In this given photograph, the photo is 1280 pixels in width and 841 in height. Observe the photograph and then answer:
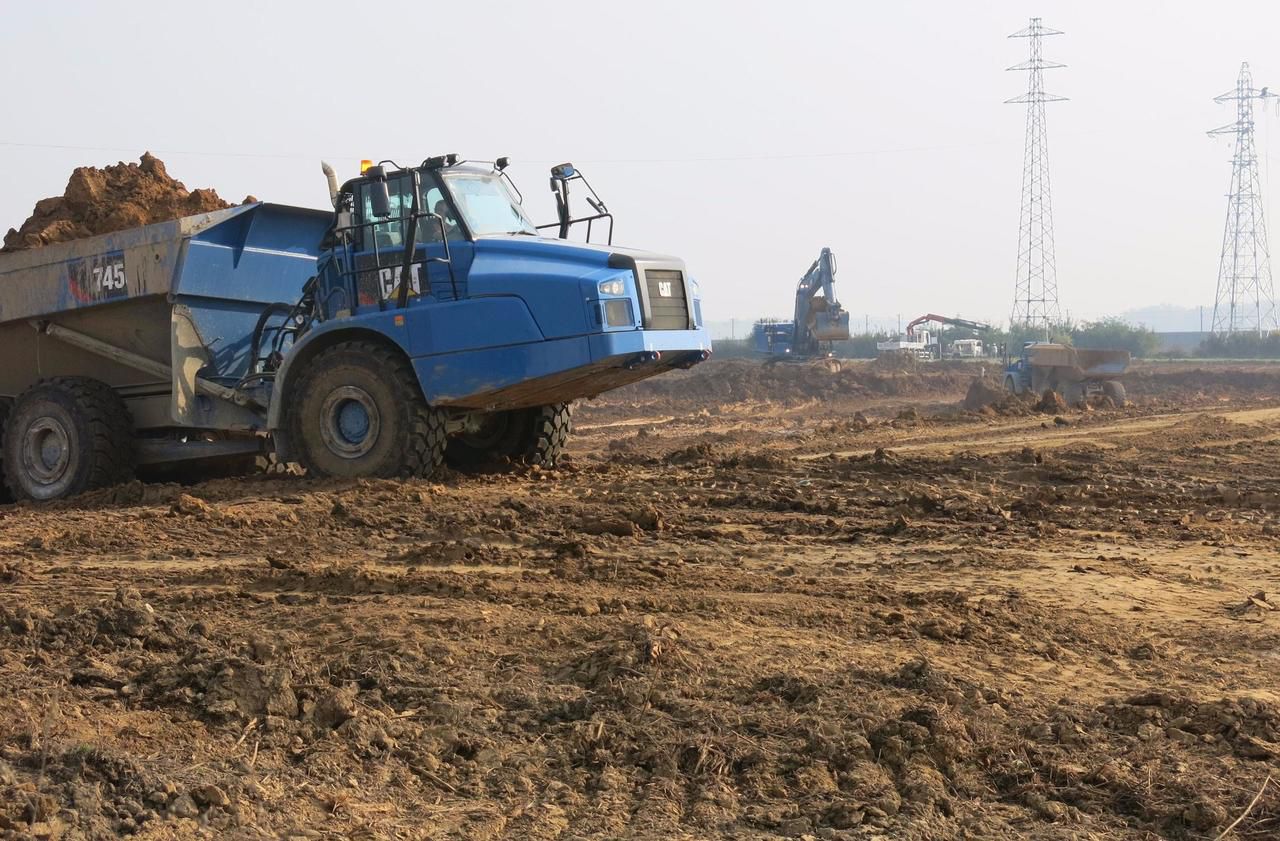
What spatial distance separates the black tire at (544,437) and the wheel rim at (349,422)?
1.72 m

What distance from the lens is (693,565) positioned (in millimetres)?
7703

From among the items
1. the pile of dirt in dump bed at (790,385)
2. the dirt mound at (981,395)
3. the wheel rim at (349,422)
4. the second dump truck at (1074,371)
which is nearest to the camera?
the wheel rim at (349,422)

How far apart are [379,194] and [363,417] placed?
5.70 ft

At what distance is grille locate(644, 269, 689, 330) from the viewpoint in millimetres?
10344

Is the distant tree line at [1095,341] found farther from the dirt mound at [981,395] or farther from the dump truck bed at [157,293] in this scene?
the dump truck bed at [157,293]

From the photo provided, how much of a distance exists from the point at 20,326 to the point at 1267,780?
11.0 m

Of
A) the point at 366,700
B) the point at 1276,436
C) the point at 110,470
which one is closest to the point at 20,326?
the point at 110,470

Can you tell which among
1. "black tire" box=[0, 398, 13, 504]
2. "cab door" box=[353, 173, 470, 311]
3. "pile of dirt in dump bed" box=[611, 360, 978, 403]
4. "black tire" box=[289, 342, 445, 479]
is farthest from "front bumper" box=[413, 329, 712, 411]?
"pile of dirt in dump bed" box=[611, 360, 978, 403]

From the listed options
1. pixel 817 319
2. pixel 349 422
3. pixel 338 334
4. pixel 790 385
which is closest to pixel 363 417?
pixel 349 422

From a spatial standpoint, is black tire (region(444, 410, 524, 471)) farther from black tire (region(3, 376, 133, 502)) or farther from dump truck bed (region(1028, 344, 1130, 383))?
dump truck bed (region(1028, 344, 1130, 383))

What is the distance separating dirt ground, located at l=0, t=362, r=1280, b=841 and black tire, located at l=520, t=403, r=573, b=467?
1.85 meters

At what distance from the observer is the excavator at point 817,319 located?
40125mm

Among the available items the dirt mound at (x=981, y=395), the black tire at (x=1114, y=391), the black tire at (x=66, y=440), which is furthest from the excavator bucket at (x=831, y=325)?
the black tire at (x=66, y=440)

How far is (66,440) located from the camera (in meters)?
11.6
